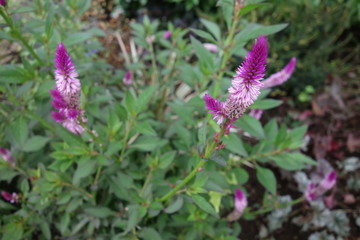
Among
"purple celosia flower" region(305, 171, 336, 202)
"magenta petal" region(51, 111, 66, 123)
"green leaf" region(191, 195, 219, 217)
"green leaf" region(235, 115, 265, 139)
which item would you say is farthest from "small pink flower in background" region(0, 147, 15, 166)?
"purple celosia flower" region(305, 171, 336, 202)

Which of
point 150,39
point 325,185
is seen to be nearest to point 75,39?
point 150,39

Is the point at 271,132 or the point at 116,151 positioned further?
the point at 271,132

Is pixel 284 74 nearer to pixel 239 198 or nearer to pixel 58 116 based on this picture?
pixel 239 198

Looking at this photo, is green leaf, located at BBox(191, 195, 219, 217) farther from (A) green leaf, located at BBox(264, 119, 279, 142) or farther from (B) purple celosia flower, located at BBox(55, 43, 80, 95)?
(A) green leaf, located at BBox(264, 119, 279, 142)

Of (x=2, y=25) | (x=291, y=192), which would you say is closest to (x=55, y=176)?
(x=2, y=25)

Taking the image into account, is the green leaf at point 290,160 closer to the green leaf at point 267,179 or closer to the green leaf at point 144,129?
the green leaf at point 267,179

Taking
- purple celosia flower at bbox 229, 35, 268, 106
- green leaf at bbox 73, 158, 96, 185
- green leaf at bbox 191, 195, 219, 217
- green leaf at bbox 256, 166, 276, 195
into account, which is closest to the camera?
purple celosia flower at bbox 229, 35, 268, 106

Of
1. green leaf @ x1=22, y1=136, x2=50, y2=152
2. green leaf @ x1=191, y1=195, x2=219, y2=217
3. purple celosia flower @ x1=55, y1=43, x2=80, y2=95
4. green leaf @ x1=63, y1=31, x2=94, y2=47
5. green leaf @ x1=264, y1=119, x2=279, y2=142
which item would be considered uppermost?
green leaf @ x1=63, y1=31, x2=94, y2=47
